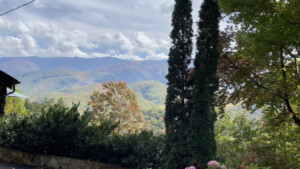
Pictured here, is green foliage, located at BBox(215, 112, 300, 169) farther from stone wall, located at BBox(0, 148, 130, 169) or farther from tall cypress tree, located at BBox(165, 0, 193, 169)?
stone wall, located at BBox(0, 148, 130, 169)

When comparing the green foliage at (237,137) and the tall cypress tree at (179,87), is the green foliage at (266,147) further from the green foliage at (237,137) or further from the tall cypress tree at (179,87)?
the tall cypress tree at (179,87)

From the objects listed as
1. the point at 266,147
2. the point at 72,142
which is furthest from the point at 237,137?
the point at 72,142

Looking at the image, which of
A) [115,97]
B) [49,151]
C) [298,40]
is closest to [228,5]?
[298,40]

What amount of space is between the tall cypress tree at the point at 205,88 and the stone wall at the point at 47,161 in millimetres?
2447

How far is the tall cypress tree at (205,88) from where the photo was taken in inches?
288

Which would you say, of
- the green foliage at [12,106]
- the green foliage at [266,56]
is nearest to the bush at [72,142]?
the green foliage at [266,56]

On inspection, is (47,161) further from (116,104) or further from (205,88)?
(116,104)

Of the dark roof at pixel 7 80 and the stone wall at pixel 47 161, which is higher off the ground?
the dark roof at pixel 7 80

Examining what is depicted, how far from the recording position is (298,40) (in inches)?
238

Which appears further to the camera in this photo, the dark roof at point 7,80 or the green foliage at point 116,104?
the green foliage at point 116,104

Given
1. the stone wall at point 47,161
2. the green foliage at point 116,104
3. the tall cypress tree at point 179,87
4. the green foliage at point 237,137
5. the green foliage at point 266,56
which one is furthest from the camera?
the green foliage at point 116,104

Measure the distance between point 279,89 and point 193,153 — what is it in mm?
3139

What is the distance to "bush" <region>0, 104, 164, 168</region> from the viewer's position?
7.64 meters

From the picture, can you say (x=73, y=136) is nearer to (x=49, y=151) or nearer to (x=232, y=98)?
(x=49, y=151)
